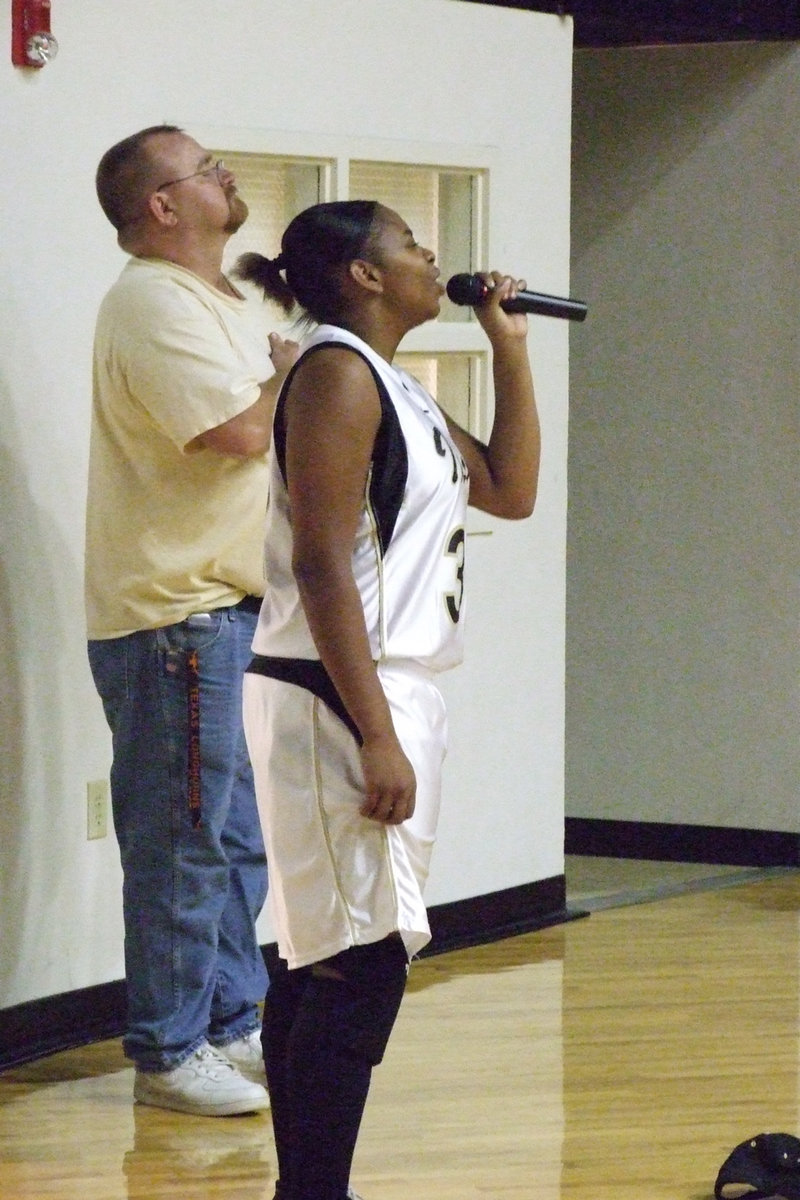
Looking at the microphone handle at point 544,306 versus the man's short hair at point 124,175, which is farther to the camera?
the man's short hair at point 124,175

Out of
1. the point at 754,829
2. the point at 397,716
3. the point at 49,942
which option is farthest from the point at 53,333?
the point at 754,829

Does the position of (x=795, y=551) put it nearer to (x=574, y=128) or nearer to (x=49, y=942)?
(x=574, y=128)

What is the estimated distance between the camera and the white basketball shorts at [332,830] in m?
2.25

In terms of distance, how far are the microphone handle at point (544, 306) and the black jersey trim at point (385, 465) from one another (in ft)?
1.04

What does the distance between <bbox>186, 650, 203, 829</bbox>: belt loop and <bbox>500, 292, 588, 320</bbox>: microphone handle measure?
919 millimetres

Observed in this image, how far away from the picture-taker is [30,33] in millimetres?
3453

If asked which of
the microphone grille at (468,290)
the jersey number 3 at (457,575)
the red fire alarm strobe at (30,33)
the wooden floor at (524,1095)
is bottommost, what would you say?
the wooden floor at (524,1095)

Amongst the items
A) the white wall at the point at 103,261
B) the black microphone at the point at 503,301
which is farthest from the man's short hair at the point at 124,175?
the black microphone at the point at 503,301

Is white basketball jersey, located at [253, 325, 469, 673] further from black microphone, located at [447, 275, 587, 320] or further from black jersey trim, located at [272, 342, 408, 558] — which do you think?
black microphone, located at [447, 275, 587, 320]

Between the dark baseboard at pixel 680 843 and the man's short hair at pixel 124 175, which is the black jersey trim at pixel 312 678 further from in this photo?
the dark baseboard at pixel 680 843

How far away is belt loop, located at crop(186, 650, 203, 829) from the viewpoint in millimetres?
3158

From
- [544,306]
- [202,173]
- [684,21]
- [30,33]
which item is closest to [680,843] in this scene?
[684,21]

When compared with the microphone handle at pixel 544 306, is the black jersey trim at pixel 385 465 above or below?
below

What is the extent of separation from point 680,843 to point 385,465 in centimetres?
343
